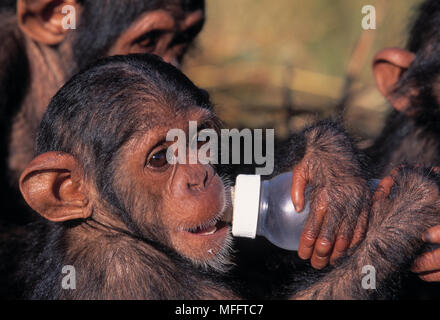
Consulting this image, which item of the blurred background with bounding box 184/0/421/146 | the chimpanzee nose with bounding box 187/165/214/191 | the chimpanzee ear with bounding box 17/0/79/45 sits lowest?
the blurred background with bounding box 184/0/421/146

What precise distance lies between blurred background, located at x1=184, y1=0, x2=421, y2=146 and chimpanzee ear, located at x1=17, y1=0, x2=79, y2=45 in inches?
101

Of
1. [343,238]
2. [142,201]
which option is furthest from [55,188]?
[343,238]

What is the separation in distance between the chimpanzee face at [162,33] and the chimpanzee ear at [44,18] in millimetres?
477

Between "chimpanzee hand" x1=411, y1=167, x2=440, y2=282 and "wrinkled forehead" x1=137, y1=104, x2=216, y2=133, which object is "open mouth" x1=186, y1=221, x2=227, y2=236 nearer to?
"wrinkled forehead" x1=137, y1=104, x2=216, y2=133

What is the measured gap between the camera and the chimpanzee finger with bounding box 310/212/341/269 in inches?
136

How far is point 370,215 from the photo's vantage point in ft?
11.9

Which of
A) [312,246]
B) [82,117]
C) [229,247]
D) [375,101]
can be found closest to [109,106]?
[82,117]

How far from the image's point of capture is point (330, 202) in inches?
140

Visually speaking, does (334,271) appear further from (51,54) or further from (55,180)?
(51,54)

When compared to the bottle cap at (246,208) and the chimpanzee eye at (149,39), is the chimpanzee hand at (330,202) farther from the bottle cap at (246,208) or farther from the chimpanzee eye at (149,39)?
the chimpanzee eye at (149,39)

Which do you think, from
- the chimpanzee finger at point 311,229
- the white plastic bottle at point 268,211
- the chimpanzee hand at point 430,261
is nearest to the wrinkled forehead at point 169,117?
the white plastic bottle at point 268,211

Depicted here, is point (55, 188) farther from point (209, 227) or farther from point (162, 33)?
point (162, 33)

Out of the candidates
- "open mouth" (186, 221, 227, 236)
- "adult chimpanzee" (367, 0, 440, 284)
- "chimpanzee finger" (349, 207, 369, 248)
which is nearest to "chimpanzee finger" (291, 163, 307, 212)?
"chimpanzee finger" (349, 207, 369, 248)

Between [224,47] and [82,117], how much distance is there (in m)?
5.30
